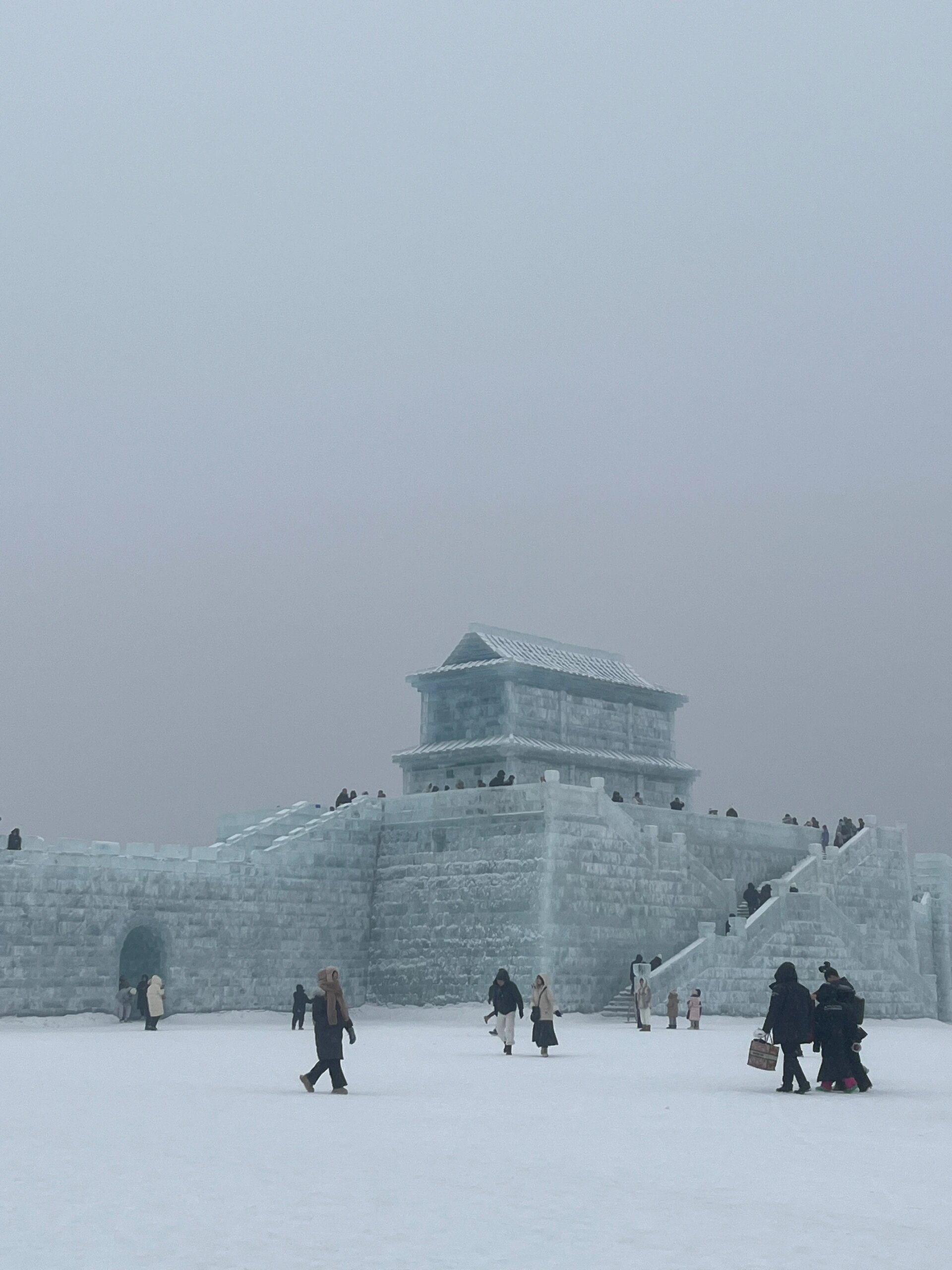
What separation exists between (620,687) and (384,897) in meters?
14.5

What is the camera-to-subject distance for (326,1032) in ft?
57.4

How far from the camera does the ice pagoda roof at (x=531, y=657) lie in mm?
49812

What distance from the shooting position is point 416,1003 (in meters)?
39.7

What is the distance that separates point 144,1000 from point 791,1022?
18924 mm

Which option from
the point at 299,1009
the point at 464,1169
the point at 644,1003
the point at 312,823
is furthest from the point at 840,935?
the point at 464,1169

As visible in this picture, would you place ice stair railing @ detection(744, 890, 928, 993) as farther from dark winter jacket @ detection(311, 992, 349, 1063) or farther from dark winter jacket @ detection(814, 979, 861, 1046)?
dark winter jacket @ detection(311, 992, 349, 1063)

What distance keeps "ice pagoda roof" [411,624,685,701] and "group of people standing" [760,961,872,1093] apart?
3043 cm

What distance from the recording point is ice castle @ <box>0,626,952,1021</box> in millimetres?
35156

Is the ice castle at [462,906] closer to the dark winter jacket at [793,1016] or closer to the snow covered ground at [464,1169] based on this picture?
the snow covered ground at [464,1169]

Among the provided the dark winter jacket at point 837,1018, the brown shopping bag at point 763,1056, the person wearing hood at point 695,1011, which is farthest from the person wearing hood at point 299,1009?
the dark winter jacket at point 837,1018

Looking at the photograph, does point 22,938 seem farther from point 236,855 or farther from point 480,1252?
point 480,1252

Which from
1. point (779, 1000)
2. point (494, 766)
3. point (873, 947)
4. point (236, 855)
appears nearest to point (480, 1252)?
point (779, 1000)

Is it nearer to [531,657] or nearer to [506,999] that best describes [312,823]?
[531,657]

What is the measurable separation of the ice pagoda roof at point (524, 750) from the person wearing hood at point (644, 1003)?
15398 mm
